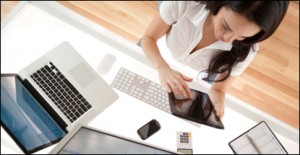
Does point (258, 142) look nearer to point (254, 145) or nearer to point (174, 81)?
point (254, 145)

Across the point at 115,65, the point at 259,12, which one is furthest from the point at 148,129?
the point at 259,12

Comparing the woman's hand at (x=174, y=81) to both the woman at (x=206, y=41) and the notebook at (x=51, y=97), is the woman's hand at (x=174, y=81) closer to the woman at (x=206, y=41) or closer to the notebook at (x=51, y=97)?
the woman at (x=206, y=41)

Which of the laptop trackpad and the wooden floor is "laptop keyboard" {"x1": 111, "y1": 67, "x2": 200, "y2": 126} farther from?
the wooden floor

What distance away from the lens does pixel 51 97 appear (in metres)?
1.12

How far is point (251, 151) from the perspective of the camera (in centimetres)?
112

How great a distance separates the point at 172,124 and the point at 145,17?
3.44ft

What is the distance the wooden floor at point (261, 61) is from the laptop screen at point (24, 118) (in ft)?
3.44

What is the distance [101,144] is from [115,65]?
1.39 feet

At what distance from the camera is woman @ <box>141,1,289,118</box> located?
0.94m

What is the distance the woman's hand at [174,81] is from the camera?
1152 mm

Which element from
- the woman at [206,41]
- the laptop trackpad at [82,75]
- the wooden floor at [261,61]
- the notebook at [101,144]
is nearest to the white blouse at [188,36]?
the woman at [206,41]

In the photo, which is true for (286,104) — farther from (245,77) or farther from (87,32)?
(87,32)

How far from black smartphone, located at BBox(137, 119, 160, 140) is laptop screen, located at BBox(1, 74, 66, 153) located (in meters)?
0.28

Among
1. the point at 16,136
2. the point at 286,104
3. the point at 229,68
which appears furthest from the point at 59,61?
the point at 286,104
